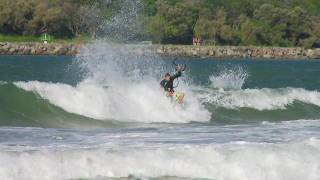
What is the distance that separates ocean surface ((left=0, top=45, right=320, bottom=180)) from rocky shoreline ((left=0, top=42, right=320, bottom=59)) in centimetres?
5552

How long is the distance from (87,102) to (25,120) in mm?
3289

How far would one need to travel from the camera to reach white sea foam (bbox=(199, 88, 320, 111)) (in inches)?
1216

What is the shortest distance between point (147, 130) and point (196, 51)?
262ft

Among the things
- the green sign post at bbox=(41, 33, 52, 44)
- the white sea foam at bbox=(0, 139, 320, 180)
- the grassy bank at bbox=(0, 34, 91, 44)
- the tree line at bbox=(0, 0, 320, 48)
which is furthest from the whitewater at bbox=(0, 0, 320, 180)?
the tree line at bbox=(0, 0, 320, 48)

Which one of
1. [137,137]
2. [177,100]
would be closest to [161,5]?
[177,100]

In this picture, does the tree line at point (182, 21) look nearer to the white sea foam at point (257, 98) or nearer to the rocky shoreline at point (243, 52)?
the rocky shoreline at point (243, 52)

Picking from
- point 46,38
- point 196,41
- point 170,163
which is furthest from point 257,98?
point 196,41

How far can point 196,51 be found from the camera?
10200 cm

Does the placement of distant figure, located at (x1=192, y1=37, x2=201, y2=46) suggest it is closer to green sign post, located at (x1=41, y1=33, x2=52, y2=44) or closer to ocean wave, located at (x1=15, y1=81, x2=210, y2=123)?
green sign post, located at (x1=41, y1=33, x2=52, y2=44)

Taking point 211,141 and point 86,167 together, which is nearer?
→ point 86,167

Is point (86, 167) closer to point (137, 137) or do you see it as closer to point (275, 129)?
point (137, 137)

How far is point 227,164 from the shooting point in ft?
53.0

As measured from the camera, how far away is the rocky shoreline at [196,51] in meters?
95.9

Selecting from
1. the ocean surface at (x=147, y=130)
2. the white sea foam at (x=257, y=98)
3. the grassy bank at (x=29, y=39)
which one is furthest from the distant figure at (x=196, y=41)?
the white sea foam at (x=257, y=98)
